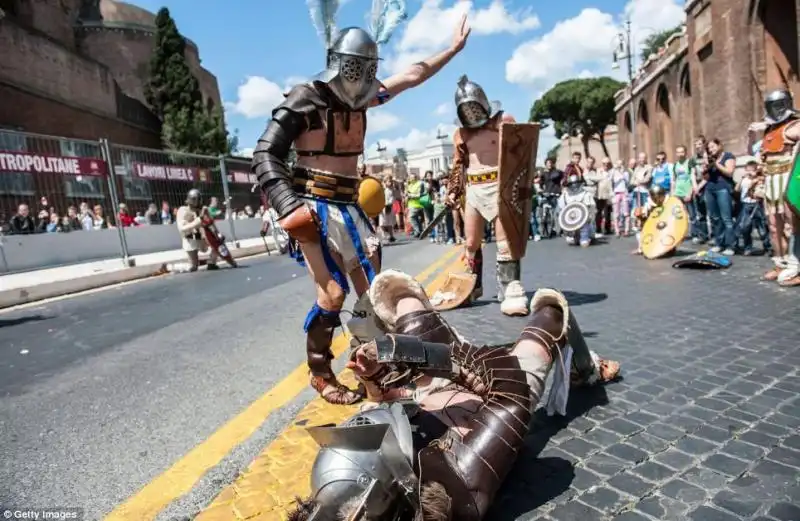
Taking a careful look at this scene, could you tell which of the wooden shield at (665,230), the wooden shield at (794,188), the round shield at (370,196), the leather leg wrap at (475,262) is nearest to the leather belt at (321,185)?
the round shield at (370,196)

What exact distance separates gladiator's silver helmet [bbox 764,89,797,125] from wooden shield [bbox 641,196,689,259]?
2.77 meters

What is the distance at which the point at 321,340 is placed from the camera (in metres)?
3.24

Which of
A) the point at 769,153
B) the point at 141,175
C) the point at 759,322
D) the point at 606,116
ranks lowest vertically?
the point at 759,322

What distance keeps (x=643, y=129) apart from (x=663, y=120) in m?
4.88

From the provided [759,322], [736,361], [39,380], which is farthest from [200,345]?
[759,322]

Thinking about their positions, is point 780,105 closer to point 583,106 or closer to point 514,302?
point 514,302

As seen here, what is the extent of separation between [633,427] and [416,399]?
1.05m

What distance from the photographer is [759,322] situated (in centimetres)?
447

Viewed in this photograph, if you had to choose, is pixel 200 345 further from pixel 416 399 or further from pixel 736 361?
pixel 736 361

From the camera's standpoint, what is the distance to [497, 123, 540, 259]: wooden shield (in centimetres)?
507

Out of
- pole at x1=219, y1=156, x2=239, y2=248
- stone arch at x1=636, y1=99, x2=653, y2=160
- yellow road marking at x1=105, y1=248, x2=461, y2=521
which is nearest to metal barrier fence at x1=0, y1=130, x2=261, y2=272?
pole at x1=219, y1=156, x2=239, y2=248

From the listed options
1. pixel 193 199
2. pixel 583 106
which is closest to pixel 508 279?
pixel 193 199

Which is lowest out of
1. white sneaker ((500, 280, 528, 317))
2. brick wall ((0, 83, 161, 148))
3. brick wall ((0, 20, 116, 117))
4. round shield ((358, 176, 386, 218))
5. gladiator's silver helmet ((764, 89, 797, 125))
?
white sneaker ((500, 280, 528, 317))

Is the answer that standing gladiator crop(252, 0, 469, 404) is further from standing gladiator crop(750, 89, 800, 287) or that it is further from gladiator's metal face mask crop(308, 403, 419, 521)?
standing gladiator crop(750, 89, 800, 287)
